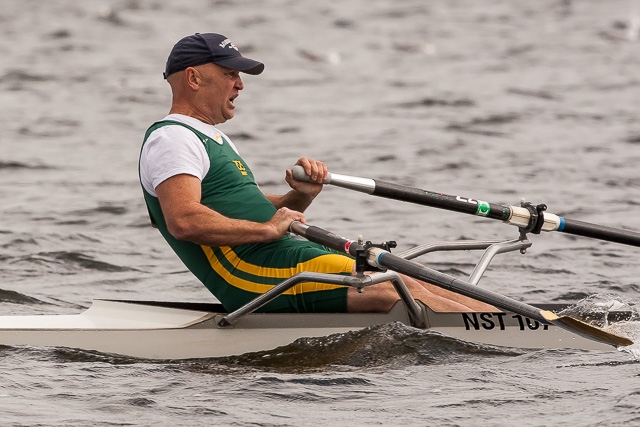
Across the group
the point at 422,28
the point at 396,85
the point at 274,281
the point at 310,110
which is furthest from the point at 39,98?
the point at 274,281

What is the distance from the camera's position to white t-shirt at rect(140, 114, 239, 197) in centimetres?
641

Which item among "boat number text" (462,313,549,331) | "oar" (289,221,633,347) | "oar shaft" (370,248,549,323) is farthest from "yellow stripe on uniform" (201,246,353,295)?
"boat number text" (462,313,549,331)

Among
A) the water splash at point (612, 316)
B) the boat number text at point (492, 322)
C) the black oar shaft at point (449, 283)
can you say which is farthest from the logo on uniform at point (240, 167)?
the water splash at point (612, 316)

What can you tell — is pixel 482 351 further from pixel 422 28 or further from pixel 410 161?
pixel 422 28

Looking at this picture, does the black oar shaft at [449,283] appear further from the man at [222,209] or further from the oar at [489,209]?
the oar at [489,209]

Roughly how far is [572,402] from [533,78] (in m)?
16.7

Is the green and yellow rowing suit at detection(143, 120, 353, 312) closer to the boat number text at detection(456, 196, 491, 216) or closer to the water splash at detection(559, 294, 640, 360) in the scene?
the boat number text at detection(456, 196, 491, 216)

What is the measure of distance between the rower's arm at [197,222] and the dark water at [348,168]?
2.35 ft

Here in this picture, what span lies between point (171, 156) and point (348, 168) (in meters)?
9.00

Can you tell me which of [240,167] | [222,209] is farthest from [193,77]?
[222,209]

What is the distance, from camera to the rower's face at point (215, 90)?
6816 millimetres

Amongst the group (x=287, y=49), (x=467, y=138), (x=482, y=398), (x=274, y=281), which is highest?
(x=287, y=49)

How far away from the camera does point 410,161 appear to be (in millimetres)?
15703

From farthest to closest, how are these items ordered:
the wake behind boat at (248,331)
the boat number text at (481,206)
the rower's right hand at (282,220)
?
the boat number text at (481,206) < the wake behind boat at (248,331) < the rower's right hand at (282,220)
